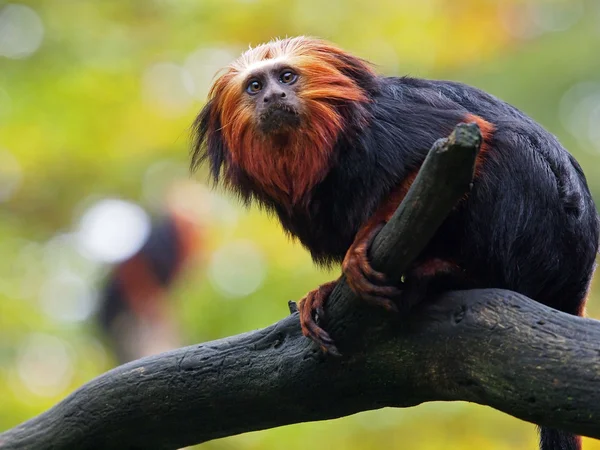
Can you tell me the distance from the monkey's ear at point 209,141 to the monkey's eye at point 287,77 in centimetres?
31

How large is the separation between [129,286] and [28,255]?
949mm

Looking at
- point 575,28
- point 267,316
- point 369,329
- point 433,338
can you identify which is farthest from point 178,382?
point 575,28

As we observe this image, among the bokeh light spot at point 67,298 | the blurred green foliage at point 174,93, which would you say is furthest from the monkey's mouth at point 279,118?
the bokeh light spot at point 67,298

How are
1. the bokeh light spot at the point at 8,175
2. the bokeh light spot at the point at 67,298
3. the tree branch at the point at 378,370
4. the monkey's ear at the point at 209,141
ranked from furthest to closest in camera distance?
the bokeh light spot at the point at 67,298 < the bokeh light spot at the point at 8,175 < the monkey's ear at the point at 209,141 < the tree branch at the point at 378,370

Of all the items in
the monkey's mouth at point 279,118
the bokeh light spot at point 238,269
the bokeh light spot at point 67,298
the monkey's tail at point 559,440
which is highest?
the bokeh light spot at point 67,298

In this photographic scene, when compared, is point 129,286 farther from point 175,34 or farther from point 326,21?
point 326,21

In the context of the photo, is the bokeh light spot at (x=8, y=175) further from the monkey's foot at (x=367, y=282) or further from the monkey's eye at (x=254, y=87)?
the monkey's foot at (x=367, y=282)

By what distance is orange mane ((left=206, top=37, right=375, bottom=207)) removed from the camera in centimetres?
284

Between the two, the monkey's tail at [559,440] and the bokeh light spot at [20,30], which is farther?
the bokeh light spot at [20,30]

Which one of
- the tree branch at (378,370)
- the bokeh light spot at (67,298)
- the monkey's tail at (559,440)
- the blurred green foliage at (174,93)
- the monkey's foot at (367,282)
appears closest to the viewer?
the tree branch at (378,370)

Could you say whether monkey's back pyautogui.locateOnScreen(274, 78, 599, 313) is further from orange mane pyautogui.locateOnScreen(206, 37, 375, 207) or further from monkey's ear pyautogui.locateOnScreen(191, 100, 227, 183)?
monkey's ear pyautogui.locateOnScreen(191, 100, 227, 183)

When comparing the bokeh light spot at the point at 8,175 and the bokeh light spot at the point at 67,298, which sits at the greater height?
the bokeh light spot at the point at 8,175

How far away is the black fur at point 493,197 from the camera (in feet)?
8.63

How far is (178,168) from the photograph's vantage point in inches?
273
